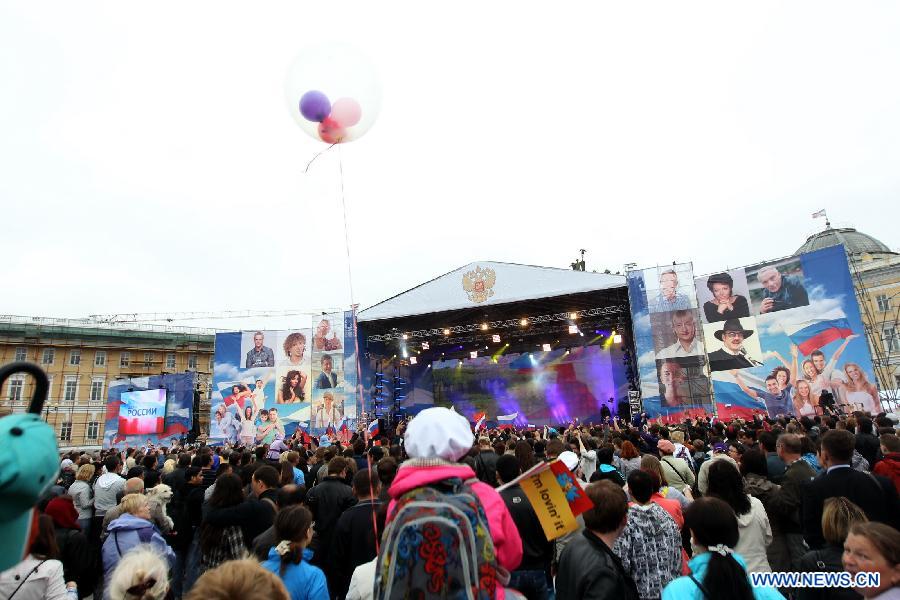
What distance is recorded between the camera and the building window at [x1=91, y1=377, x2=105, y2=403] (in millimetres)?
37109

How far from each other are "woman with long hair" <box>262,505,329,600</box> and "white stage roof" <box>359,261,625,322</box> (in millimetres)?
17604

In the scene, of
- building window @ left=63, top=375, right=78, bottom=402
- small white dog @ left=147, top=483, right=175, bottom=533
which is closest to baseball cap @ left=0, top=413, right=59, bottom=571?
small white dog @ left=147, top=483, right=175, bottom=533

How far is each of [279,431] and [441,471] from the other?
22.6 metres

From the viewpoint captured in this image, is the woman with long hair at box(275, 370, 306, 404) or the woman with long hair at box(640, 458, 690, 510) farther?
the woman with long hair at box(275, 370, 306, 404)

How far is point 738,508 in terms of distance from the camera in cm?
326

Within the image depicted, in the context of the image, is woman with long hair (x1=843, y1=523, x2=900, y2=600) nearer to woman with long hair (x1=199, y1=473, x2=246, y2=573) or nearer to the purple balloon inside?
woman with long hair (x1=199, y1=473, x2=246, y2=573)

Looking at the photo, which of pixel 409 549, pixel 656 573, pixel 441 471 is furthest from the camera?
pixel 656 573

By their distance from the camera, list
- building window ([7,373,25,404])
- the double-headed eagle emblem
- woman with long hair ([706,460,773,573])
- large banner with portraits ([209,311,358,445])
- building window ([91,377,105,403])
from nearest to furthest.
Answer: woman with long hair ([706,460,773,573])
the double-headed eagle emblem
large banner with portraits ([209,311,358,445])
building window ([7,373,25,404])
building window ([91,377,105,403])

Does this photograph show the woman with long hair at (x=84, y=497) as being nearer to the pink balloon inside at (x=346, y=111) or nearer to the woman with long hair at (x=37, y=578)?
the woman with long hair at (x=37, y=578)

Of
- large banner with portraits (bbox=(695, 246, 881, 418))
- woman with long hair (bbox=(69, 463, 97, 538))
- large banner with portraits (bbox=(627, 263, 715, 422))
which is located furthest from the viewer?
large banner with portraits (bbox=(627, 263, 715, 422))

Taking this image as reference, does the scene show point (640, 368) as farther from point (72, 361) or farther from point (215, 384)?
point (72, 361)

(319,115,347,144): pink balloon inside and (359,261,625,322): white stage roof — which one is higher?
(359,261,625,322): white stage roof

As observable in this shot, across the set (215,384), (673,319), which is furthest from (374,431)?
(673,319)

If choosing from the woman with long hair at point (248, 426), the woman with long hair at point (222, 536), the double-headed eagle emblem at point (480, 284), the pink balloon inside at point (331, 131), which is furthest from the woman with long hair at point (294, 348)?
the woman with long hair at point (222, 536)
